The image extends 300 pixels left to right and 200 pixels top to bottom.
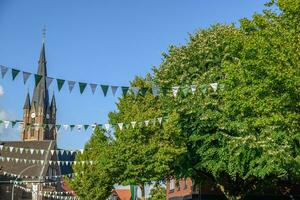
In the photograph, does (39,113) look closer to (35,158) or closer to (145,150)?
(35,158)

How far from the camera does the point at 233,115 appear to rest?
30625 millimetres

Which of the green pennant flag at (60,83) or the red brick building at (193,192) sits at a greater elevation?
the green pennant flag at (60,83)

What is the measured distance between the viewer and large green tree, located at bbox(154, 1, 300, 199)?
2295 centimetres

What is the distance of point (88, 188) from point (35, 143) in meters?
47.3

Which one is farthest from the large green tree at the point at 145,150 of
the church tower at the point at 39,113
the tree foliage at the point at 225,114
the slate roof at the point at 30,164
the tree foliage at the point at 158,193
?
the church tower at the point at 39,113

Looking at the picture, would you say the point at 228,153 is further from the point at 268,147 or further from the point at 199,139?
the point at 268,147

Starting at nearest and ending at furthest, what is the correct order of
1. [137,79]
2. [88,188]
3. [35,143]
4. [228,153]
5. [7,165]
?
[228,153]
[137,79]
[88,188]
[7,165]
[35,143]

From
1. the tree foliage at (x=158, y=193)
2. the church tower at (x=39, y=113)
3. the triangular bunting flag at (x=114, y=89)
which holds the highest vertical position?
the church tower at (x=39, y=113)

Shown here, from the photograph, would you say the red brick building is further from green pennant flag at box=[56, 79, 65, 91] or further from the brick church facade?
green pennant flag at box=[56, 79, 65, 91]

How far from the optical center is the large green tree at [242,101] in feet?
75.3

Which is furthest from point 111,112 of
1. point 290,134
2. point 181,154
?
point 290,134

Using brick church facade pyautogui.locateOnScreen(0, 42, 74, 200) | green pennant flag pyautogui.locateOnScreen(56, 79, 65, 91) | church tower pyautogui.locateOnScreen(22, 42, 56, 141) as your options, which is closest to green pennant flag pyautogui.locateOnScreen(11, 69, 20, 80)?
green pennant flag pyautogui.locateOnScreen(56, 79, 65, 91)

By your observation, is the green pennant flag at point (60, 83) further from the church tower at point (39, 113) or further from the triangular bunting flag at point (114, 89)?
the church tower at point (39, 113)

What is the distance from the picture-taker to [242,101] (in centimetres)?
2630
